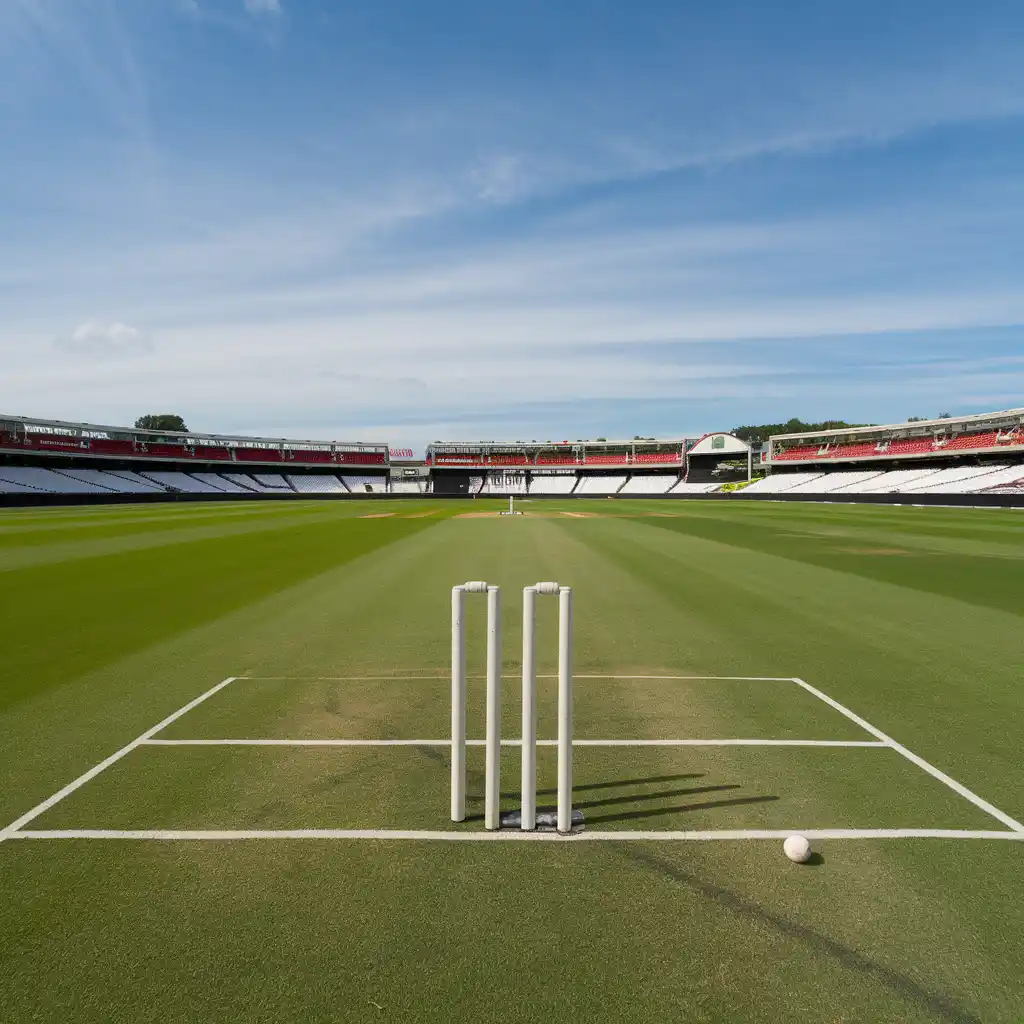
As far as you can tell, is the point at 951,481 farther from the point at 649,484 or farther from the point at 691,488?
the point at 649,484

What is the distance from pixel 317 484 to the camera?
89.6 m

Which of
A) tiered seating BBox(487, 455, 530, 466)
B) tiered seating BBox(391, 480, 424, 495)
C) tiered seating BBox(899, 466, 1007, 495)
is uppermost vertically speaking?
tiered seating BBox(487, 455, 530, 466)

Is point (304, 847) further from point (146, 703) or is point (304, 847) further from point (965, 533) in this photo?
point (965, 533)

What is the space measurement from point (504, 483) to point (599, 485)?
16739 mm

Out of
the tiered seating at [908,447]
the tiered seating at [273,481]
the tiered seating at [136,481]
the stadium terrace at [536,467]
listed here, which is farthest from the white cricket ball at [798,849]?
the tiered seating at [273,481]

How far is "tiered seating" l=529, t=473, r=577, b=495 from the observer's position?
9731cm

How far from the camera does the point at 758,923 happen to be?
117 inches

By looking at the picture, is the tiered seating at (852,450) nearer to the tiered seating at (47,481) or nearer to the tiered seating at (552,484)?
the tiered seating at (552,484)

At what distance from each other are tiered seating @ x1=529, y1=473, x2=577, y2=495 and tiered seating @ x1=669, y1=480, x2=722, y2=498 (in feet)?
53.6

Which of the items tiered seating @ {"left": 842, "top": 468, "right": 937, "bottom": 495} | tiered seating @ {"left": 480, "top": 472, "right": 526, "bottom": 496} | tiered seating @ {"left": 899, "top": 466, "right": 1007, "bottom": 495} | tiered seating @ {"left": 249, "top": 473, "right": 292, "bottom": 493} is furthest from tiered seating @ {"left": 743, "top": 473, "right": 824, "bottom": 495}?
tiered seating @ {"left": 249, "top": 473, "right": 292, "bottom": 493}

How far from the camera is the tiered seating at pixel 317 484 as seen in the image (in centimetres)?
8444

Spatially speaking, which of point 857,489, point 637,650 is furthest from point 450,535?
point 857,489

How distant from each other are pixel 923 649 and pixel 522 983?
24.5 ft

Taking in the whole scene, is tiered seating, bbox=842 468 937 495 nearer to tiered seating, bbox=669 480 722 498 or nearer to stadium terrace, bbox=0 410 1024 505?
stadium terrace, bbox=0 410 1024 505
